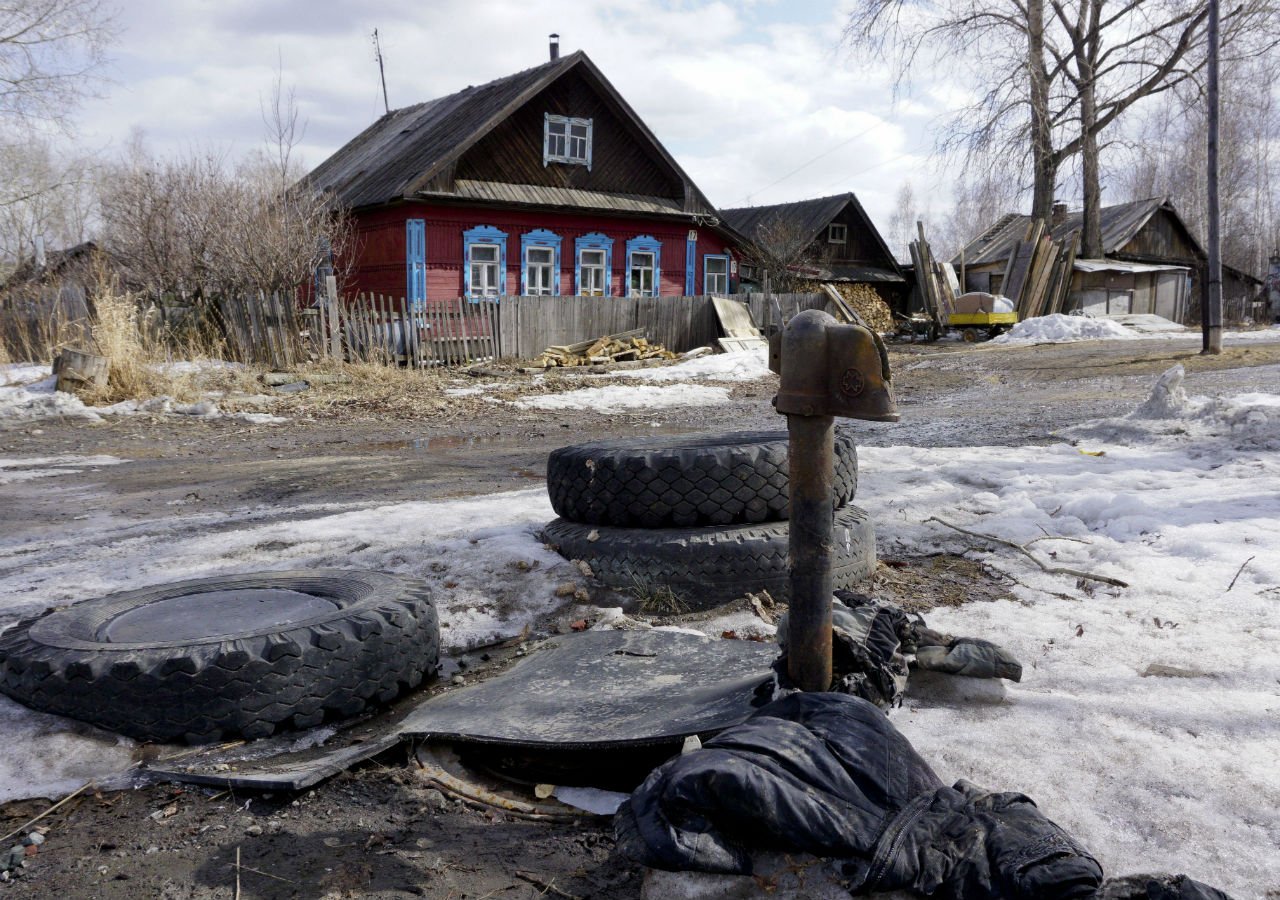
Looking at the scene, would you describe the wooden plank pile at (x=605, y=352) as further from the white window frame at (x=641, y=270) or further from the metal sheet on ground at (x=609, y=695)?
the metal sheet on ground at (x=609, y=695)

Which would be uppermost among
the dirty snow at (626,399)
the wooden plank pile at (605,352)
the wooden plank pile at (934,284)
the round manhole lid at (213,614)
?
the wooden plank pile at (934,284)

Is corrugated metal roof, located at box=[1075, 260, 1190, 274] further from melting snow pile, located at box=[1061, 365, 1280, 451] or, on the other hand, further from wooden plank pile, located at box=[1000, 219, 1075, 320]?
melting snow pile, located at box=[1061, 365, 1280, 451]

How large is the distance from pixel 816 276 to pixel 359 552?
30.5 metres

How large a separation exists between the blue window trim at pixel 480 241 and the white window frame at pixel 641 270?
3859mm

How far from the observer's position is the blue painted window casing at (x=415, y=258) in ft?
73.9

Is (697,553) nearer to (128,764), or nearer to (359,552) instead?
(359,552)

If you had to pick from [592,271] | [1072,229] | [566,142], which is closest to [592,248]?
[592,271]

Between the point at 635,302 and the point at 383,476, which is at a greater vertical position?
the point at 635,302

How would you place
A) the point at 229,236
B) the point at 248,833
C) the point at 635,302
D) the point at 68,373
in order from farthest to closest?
the point at 635,302 < the point at 229,236 < the point at 68,373 < the point at 248,833

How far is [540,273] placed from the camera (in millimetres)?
24719

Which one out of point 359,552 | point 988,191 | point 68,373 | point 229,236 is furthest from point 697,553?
point 988,191

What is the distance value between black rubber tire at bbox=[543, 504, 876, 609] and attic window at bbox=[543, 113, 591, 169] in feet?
71.6

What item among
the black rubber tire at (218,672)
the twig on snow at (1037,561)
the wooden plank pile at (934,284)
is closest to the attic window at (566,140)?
the wooden plank pile at (934,284)

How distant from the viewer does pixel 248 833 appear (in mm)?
2164
